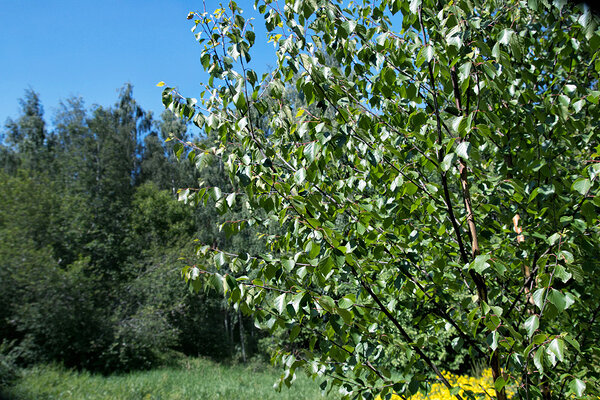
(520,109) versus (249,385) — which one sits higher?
(520,109)

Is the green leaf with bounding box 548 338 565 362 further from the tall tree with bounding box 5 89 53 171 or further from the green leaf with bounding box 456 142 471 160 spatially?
the tall tree with bounding box 5 89 53 171

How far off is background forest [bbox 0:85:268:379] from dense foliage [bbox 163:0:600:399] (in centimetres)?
420

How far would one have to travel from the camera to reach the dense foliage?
1.22m

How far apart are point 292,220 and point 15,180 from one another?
14.1 m

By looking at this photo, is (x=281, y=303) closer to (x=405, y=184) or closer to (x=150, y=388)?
(x=405, y=184)

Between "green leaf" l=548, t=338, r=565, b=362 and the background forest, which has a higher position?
the background forest

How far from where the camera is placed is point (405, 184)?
139 centimetres

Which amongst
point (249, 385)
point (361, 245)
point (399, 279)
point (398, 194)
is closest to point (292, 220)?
point (361, 245)

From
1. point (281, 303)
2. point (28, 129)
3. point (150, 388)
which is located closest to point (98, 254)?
point (150, 388)

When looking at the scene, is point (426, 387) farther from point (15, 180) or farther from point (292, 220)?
point (15, 180)

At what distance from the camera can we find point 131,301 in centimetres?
1435

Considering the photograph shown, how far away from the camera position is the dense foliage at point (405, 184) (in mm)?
1222

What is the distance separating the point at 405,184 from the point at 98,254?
1795cm

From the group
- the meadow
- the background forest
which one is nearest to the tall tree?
the background forest
